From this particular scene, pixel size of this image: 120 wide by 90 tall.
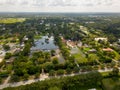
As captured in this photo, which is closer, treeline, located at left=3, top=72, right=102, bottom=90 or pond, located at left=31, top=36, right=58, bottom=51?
treeline, located at left=3, top=72, right=102, bottom=90

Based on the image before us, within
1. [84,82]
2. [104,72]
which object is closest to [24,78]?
[84,82]

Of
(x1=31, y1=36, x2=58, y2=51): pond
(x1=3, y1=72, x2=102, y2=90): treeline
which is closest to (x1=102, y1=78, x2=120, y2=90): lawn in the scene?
(x1=3, y1=72, x2=102, y2=90): treeline

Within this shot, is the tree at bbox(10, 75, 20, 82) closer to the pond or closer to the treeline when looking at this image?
the treeline

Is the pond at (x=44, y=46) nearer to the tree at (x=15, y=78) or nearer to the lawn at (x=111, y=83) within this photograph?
the tree at (x=15, y=78)

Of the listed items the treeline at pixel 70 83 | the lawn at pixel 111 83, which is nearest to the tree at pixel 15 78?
the treeline at pixel 70 83

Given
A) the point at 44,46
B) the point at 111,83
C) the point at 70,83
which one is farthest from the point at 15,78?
the point at 44,46

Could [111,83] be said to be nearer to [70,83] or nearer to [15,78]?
[70,83]
